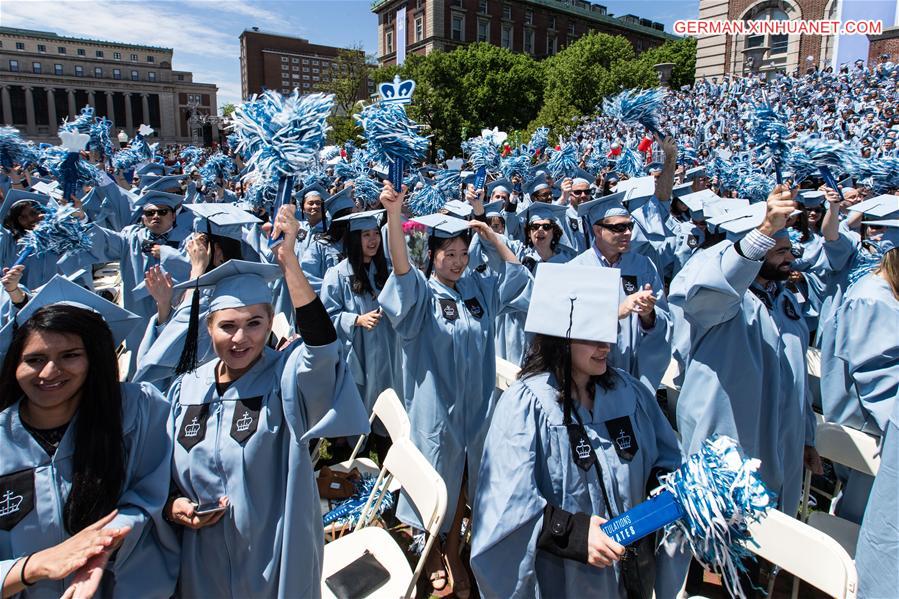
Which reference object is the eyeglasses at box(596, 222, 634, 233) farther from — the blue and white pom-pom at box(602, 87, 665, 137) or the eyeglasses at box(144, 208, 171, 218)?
the eyeglasses at box(144, 208, 171, 218)

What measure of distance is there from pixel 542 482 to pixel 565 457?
139 mm

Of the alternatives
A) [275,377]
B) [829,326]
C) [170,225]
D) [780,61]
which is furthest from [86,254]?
[780,61]

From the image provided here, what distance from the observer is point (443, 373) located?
364cm

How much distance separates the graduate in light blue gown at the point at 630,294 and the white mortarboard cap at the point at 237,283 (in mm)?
1961

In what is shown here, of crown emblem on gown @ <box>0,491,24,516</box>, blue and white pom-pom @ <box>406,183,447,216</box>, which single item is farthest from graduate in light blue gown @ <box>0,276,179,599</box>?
blue and white pom-pom @ <box>406,183,447,216</box>

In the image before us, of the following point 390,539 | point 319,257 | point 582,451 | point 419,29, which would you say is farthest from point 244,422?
point 419,29

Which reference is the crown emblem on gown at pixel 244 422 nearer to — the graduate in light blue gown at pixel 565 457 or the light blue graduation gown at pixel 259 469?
the light blue graduation gown at pixel 259 469

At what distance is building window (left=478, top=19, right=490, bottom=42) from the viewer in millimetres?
57812

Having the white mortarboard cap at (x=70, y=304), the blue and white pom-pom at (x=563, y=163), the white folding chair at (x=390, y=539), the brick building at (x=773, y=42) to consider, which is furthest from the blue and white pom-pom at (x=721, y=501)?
the brick building at (x=773, y=42)

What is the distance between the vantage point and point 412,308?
3619 mm

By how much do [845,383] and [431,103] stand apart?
3826cm

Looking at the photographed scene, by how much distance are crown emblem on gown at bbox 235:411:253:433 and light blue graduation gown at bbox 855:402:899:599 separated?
2585mm

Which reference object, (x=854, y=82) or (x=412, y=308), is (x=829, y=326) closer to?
(x=412, y=308)

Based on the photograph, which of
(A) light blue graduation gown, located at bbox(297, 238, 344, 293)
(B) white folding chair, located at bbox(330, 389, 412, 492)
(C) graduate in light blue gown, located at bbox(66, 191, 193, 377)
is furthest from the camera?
(A) light blue graduation gown, located at bbox(297, 238, 344, 293)
